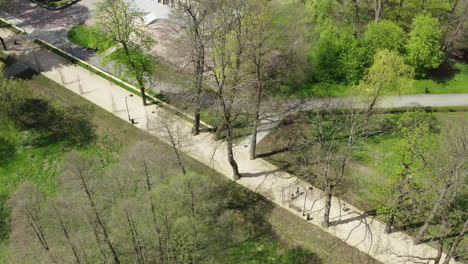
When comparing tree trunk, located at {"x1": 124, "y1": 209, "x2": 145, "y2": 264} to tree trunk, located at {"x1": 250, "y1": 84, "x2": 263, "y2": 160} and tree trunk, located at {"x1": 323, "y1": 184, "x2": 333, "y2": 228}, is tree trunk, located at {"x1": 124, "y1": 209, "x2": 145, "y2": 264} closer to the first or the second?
tree trunk, located at {"x1": 250, "y1": 84, "x2": 263, "y2": 160}

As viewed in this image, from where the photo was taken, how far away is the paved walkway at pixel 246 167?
34.1 m

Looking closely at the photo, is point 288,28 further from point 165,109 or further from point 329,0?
point 165,109

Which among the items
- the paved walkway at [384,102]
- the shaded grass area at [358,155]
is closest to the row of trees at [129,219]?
the shaded grass area at [358,155]

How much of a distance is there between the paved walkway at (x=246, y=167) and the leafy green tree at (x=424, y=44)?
2226 centimetres

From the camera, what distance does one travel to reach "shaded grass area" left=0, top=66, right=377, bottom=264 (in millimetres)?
33812

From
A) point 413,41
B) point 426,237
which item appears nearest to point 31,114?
point 426,237

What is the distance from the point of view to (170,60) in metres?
53.0

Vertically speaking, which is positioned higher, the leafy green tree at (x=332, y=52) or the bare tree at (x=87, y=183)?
the leafy green tree at (x=332, y=52)

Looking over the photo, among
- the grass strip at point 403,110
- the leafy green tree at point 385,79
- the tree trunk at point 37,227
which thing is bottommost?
the tree trunk at point 37,227

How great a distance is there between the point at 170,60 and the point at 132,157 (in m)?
20.0

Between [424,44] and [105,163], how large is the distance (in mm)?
37781

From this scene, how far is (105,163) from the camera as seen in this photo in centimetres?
4106

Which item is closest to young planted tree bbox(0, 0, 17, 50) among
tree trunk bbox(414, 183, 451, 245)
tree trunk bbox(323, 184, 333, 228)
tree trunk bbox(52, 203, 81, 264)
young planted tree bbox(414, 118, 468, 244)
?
tree trunk bbox(52, 203, 81, 264)

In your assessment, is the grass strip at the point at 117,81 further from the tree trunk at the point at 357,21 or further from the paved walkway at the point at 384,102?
the tree trunk at the point at 357,21
